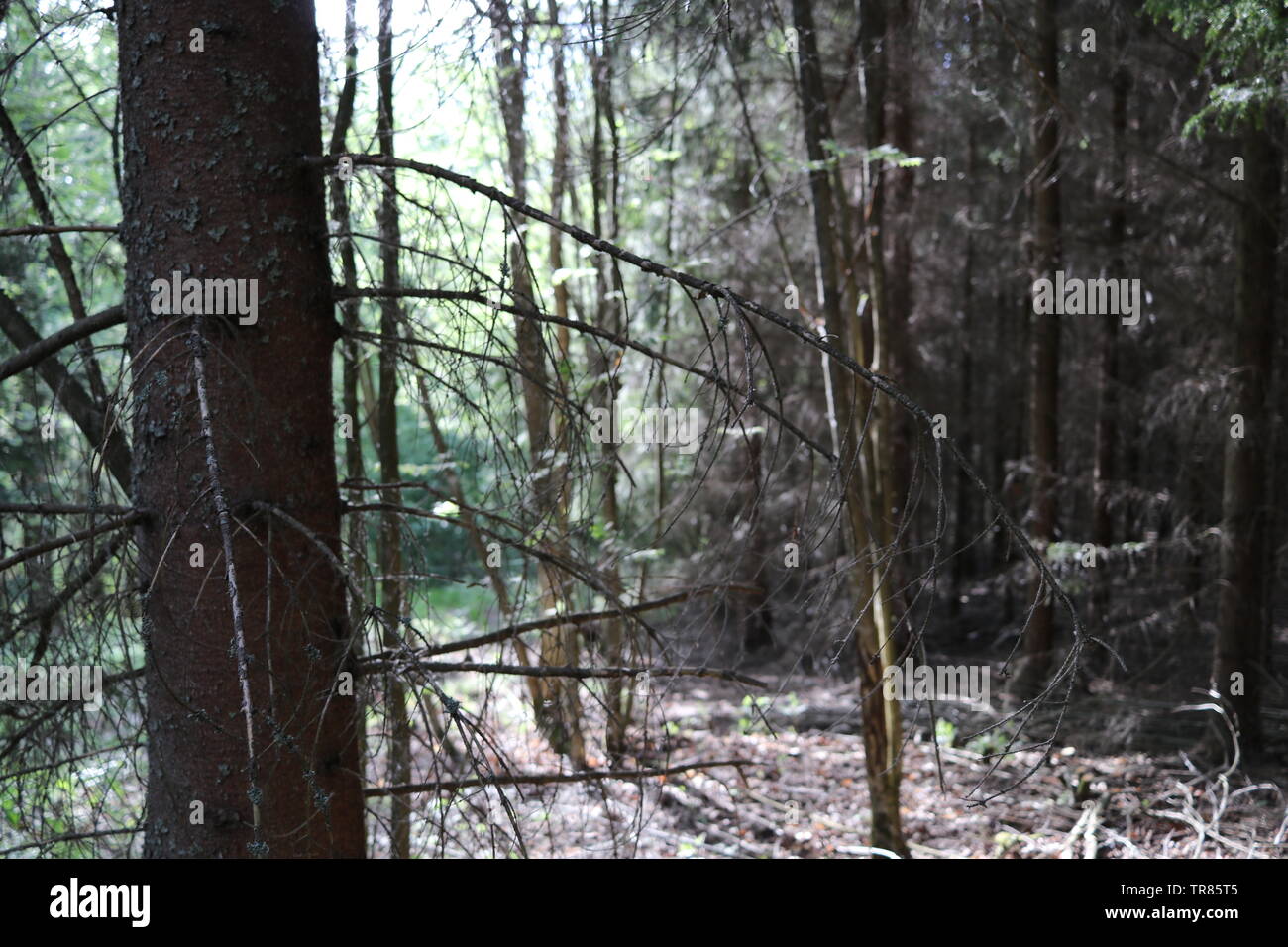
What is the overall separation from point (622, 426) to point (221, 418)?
105 inches

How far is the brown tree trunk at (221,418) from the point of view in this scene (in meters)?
2.14

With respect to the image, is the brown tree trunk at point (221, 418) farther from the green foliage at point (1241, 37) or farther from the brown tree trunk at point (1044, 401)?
the brown tree trunk at point (1044, 401)

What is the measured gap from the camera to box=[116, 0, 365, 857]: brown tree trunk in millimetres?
2141

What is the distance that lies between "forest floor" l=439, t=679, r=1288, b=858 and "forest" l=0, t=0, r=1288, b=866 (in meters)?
0.06

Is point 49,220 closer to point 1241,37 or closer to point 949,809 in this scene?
point 1241,37

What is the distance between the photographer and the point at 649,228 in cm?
1070

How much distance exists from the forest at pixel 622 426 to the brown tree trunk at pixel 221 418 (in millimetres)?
11

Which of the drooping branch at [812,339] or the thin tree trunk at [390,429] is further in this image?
the thin tree trunk at [390,429]

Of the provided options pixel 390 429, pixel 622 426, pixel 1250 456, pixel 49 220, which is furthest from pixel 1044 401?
pixel 49 220

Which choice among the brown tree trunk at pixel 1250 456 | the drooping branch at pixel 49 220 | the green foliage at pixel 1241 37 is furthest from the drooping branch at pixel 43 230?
the brown tree trunk at pixel 1250 456

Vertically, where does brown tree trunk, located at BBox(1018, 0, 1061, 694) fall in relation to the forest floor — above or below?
above

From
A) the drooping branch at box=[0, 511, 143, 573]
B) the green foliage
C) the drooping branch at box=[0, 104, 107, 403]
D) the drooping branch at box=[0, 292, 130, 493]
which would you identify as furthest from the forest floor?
the green foliage

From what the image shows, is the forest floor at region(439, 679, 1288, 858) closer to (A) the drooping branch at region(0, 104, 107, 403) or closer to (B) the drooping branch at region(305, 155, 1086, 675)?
(A) the drooping branch at region(0, 104, 107, 403)
